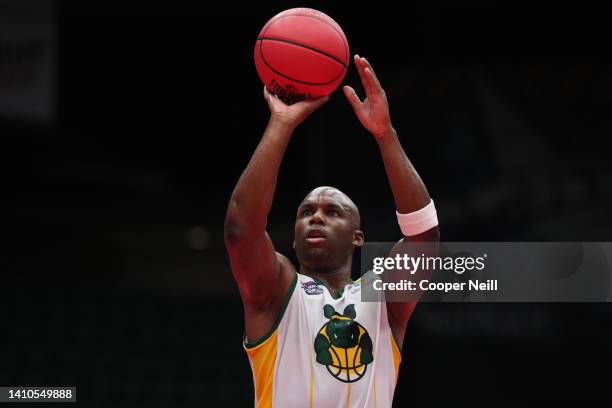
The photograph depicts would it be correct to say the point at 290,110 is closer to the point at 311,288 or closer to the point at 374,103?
the point at 374,103

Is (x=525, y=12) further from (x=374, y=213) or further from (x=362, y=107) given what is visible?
(x=362, y=107)

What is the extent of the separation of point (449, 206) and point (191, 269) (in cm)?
443

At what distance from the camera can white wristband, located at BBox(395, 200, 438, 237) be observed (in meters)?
3.32

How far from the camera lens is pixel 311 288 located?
3637mm

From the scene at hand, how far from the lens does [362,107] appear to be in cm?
341

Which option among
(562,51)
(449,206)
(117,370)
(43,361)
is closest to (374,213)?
(449,206)

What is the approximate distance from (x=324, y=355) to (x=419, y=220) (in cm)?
71

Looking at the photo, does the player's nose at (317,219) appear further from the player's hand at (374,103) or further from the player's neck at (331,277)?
the player's hand at (374,103)

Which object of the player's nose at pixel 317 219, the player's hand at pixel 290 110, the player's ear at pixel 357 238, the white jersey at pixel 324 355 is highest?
the player's hand at pixel 290 110

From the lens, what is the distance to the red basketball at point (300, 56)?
3350 mm

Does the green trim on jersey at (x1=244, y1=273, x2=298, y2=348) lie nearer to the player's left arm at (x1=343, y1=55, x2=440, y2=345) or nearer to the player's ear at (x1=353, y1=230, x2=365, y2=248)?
the player's ear at (x1=353, y1=230, x2=365, y2=248)

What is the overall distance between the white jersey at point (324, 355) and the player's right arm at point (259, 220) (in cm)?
11

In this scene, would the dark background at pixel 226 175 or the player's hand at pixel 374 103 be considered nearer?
the player's hand at pixel 374 103
